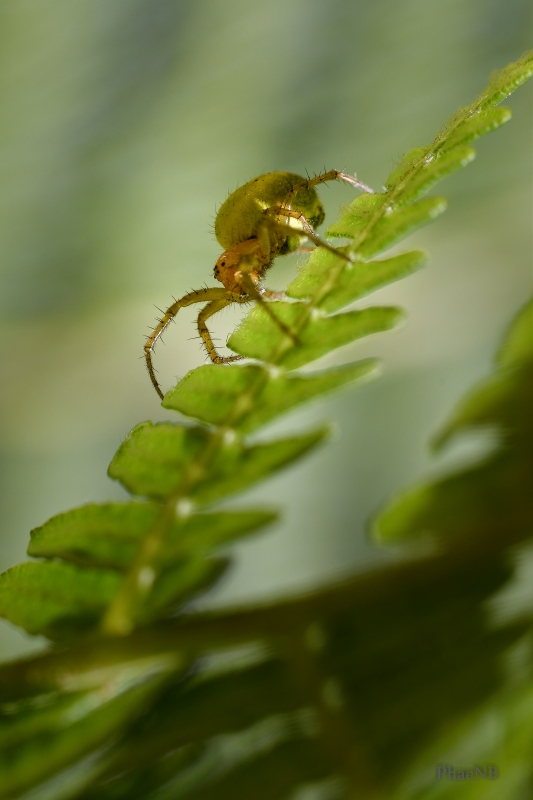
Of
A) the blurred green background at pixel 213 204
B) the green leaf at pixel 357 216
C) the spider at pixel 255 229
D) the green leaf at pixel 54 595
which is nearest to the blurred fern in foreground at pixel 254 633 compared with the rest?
the green leaf at pixel 54 595

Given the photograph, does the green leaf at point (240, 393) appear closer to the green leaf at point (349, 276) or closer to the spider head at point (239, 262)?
the green leaf at point (349, 276)

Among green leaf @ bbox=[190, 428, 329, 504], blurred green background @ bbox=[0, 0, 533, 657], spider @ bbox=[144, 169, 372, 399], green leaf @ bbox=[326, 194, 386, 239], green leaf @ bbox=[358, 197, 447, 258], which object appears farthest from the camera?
blurred green background @ bbox=[0, 0, 533, 657]

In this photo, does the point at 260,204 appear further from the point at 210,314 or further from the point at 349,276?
the point at 349,276

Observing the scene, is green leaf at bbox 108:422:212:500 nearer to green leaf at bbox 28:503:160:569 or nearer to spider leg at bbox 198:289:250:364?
green leaf at bbox 28:503:160:569

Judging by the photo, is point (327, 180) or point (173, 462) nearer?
point (173, 462)

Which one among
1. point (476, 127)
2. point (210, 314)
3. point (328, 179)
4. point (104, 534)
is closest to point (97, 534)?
point (104, 534)

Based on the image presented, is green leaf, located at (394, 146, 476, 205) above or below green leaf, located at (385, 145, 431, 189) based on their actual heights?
below

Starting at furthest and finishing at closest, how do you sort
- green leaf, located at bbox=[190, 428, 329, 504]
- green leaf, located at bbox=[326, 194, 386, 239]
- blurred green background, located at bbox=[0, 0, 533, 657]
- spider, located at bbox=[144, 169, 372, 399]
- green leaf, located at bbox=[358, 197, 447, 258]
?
1. blurred green background, located at bbox=[0, 0, 533, 657]
2. spider, located at bbox=[144, 169, 372, 399]
3. green leaf, located at bbox=[326, 194, 386, 239]
4. green leaf, located at bbox=[358, 197, 447, 258]
5. green leaf, located at bbox=[190, 428, 329, 504]

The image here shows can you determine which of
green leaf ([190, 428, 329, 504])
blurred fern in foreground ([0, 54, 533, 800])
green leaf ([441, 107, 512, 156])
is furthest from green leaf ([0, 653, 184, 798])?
green leaf ([441, 107, 512, 156])
